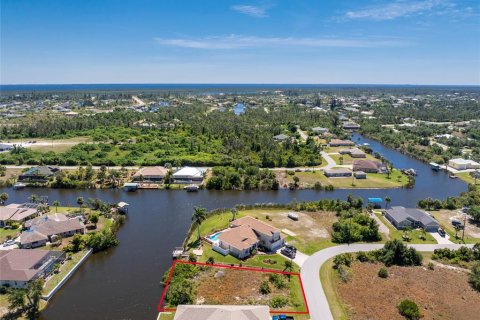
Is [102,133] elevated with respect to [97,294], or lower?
elevated

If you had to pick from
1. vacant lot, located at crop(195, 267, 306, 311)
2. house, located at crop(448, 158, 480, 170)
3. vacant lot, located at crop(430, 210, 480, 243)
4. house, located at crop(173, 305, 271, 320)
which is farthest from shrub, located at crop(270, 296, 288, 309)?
house, located at crop(448, 158, 480, 170)

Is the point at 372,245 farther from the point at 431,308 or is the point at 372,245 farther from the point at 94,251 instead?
the point at 94,251

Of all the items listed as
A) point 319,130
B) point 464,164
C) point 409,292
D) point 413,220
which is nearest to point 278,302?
point 409,292

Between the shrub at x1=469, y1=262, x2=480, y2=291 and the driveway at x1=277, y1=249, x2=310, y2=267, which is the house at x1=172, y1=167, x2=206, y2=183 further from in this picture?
the shrub at x1=469, y1=262, x2=480, y2=291

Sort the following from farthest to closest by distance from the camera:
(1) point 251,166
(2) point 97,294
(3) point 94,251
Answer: (1) point 251,166 → (3) point 94,251 → (2) point 97,294

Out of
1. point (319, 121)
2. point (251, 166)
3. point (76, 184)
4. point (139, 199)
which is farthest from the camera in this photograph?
point (319, 121)

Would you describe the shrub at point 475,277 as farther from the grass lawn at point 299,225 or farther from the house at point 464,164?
the house at point 464,164

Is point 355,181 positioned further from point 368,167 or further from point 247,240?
point 247,240

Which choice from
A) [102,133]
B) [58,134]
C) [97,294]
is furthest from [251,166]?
[58,134]

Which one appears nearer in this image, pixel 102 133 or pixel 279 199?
pixel 279 199
